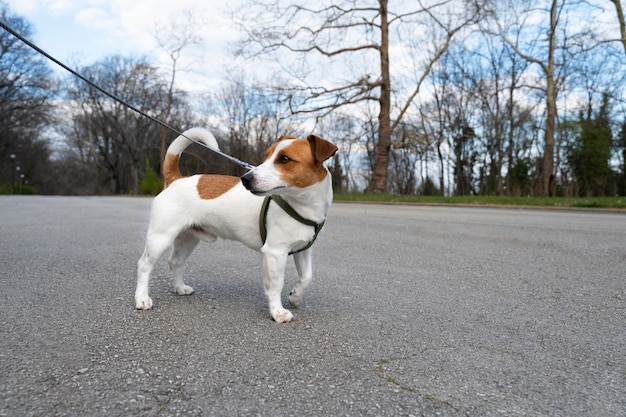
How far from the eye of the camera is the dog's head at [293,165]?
2545mm

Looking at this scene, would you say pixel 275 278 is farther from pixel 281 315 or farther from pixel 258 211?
pixel 258 211

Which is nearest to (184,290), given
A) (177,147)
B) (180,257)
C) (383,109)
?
(180,257)

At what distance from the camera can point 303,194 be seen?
2.72 metres

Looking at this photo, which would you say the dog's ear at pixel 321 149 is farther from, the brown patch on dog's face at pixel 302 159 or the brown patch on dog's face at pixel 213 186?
the brown patch on dog's face at pixel 213 186

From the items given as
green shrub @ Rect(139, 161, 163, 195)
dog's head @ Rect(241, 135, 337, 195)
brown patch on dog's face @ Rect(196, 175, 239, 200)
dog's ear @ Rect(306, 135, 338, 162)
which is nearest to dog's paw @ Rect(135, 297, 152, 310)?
brown patch on dog's face @ Rect(196, 175, 239, 200)

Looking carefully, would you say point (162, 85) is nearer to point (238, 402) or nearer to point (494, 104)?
point (494, 104)

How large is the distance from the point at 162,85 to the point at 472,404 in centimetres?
4536

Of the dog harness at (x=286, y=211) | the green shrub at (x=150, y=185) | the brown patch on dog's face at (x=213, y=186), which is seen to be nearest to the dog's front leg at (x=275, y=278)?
the dog harness at (x=286, y=211)

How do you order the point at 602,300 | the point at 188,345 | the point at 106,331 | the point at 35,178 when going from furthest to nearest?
the point at 35,178 → the point at 602,300 → the point at 106,331 → the point at 188,345

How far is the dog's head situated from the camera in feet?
8.35

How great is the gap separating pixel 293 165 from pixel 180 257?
126cm

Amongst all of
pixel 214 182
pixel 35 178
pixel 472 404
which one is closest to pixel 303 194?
pixel 214 182

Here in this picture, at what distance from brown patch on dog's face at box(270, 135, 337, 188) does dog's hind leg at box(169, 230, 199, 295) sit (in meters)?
1.04

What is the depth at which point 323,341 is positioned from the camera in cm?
234
